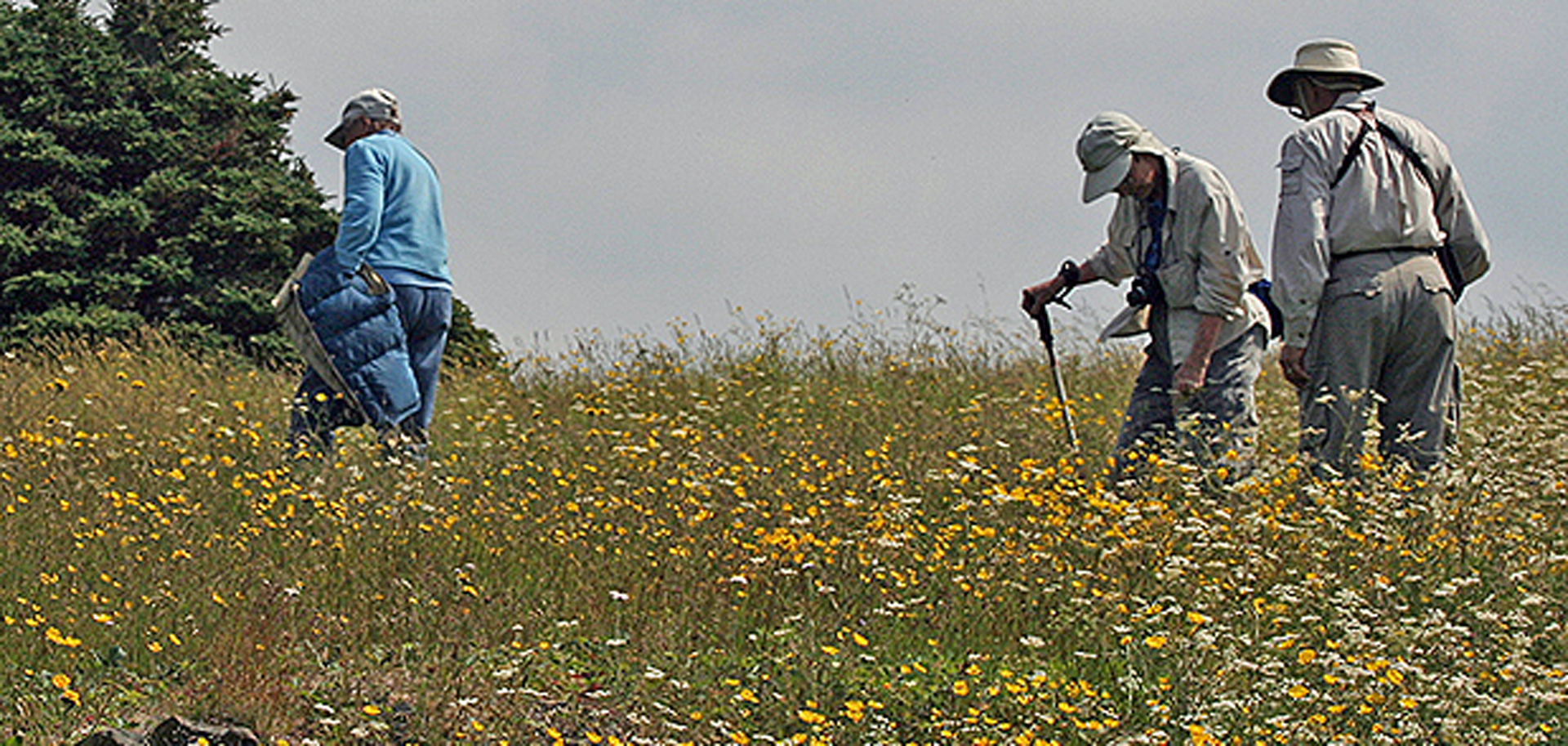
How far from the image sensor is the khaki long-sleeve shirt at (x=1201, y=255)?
6.05m

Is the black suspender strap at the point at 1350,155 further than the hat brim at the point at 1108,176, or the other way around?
the hat brim at the point at 1108,176

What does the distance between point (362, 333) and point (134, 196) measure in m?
12.5

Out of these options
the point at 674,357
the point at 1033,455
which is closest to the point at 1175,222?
the point at 1033,455

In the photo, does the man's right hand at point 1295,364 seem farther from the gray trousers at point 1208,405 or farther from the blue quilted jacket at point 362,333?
the blue quilted jacket at point 362,333

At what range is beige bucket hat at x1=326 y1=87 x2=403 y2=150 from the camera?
750cm

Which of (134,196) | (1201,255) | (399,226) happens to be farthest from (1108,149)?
(134,196)

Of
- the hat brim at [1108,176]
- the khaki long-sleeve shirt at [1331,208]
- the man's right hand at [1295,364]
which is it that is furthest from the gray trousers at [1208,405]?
the hat brim at [1108,176]

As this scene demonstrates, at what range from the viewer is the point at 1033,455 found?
7.42 meters

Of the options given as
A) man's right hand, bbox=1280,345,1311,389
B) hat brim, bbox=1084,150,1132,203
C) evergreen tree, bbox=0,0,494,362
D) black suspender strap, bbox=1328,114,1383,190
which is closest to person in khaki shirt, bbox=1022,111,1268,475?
hat brim, bbox=1084,150,1132,203

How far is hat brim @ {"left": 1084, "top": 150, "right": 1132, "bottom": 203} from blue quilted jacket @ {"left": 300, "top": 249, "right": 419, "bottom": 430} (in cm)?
302

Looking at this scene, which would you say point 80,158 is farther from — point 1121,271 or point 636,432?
point 1121,271

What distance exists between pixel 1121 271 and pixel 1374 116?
105 cm

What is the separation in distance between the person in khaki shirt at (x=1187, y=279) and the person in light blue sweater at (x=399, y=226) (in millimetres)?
2944

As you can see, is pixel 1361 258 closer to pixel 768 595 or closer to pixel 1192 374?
pixel 1192 374
